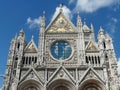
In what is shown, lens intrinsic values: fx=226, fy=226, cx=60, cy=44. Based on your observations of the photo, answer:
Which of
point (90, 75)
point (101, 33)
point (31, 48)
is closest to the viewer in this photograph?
point (90, 75)

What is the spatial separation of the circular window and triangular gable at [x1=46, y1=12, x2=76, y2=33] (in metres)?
1.69

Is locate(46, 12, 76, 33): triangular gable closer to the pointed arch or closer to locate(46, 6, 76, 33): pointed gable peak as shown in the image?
locate(46, 6, 76, 33): pointed gable peak

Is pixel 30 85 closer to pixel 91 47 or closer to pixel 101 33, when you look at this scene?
pixel 91 47

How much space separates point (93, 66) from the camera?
974 inches

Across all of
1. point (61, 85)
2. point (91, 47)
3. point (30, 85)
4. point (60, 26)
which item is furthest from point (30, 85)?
point (60, 26)

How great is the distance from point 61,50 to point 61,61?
6.38 ft

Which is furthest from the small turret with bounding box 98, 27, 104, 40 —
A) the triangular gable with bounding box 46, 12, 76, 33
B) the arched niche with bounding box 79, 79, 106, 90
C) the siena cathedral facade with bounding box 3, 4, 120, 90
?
the arched niche with bounding box 79, 79, 106, 90

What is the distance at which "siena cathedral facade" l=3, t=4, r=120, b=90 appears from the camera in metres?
23.7

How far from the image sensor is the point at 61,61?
1001 inches

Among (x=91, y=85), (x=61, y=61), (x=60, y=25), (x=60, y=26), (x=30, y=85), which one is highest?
(x=60, y=25)

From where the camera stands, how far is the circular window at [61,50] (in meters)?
26.4

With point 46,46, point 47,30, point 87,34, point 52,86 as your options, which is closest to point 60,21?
point 47,30

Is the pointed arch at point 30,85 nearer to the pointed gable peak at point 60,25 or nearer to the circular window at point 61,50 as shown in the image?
the circular window at point 61,50

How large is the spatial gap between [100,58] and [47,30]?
7.50 meters
